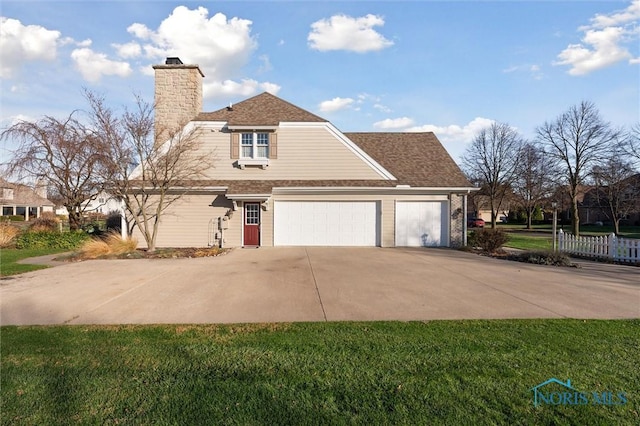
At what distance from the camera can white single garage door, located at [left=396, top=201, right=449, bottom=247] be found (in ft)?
56.6

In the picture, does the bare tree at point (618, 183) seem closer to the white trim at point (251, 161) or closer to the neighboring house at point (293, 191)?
the neighboring house at point (293, 191)

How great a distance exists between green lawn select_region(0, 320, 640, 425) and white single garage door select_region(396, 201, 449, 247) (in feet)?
39.4

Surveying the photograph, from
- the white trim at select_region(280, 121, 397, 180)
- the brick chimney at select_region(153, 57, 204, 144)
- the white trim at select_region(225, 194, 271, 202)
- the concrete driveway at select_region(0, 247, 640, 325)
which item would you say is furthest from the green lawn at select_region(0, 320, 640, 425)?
the brick chimney at select_region(153, 57, 204, 144)

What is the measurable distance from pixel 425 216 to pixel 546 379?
560 inches

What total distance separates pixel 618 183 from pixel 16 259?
3820cm

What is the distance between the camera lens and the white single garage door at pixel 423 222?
1725cm

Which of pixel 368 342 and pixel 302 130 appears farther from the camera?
pixel 302 130

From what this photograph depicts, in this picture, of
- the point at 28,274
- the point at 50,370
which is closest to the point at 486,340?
the point at 50,370

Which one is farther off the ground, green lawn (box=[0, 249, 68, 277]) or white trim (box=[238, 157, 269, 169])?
white trim (box=[238, 157, 269, 169])

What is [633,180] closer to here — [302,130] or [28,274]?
[302,130]

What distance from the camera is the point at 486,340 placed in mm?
4590

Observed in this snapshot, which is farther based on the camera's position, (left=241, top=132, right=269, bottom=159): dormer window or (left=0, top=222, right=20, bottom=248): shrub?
(left=241, top=132, right=269, bottom=159): dormer window

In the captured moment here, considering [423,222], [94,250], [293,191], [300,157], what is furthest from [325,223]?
[94,250]

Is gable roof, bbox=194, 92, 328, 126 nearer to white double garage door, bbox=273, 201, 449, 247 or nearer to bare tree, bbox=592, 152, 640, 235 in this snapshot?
white double garage door, bbox=273, 201, 449, 247
